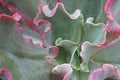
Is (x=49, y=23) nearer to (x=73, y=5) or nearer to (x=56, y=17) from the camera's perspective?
(x=56, y=17)

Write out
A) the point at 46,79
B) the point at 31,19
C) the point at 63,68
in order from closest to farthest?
the point at 63,68
the point at 46,79
the point at 31,19

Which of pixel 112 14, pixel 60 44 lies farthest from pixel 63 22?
pixel 112 14

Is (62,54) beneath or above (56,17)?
beneath

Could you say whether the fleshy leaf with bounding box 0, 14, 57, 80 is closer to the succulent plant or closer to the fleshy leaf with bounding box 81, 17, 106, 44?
the succulent plant

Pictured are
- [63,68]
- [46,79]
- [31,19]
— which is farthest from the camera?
[31,19]

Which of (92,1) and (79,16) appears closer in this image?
(79,16)

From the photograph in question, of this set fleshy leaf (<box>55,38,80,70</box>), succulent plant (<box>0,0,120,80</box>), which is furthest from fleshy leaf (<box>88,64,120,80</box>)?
fleshy leaf (<box>55,38,80,70</box>)

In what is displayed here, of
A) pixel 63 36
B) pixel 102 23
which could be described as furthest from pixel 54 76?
pixel 102 23
